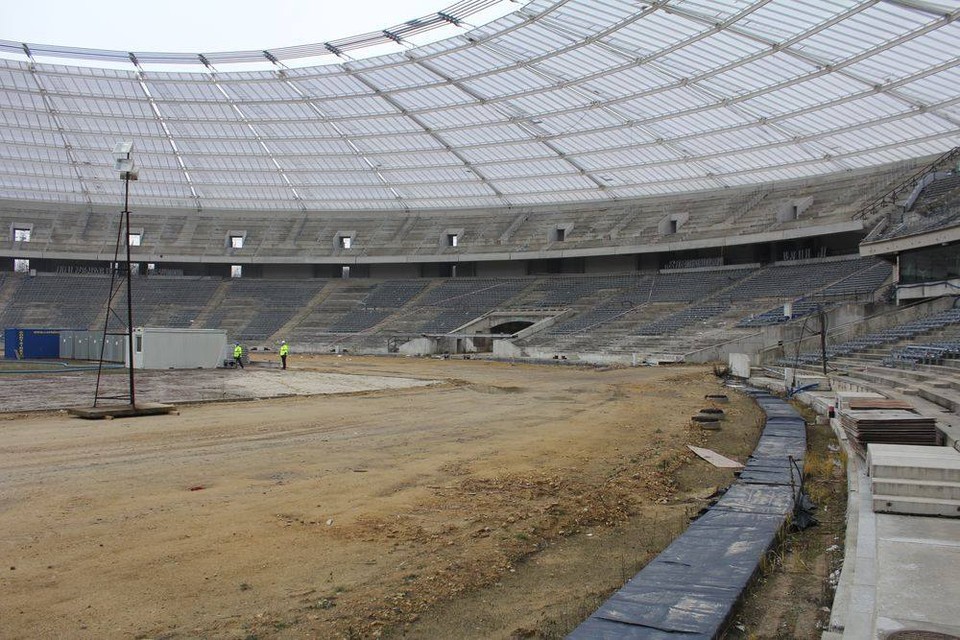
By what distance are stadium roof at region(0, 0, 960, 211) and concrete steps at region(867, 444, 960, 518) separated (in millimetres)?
26634

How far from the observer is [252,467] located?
34.5ft

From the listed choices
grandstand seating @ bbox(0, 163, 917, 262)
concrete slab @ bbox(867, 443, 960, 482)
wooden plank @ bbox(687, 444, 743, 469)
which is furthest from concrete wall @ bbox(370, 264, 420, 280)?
concrete slab @ bbox(867, 443, 960, 482)

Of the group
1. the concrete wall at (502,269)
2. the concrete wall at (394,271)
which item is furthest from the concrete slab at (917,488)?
the concrete wall at (394,271)

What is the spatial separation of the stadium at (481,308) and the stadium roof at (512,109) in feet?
0.75

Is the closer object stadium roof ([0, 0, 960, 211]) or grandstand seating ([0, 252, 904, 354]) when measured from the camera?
stadium roof ([0, 0, 960, 211])

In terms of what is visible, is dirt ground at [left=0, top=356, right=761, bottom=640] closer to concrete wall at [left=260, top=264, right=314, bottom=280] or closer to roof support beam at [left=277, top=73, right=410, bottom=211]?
roof support beam at [left=277, top=73, right=410, bottom=211]

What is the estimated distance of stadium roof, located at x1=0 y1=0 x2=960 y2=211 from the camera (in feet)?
105

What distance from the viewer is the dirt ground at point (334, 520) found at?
5.29 m

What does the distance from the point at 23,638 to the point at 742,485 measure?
24.4ft

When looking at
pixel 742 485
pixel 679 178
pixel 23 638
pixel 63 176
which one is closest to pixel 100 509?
pixel 23 638

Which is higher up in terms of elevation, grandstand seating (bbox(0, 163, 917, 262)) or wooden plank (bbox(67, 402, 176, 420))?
grandstand seating (bbox(0, 163, 917, 262))

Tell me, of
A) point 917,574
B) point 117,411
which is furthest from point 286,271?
point 917,574

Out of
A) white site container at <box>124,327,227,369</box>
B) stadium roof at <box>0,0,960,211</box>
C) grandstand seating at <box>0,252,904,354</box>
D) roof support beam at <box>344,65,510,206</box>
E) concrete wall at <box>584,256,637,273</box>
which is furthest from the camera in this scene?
concrete wall at <box>584,256,637,273</box>

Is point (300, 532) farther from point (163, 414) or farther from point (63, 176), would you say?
point (63, 176)
